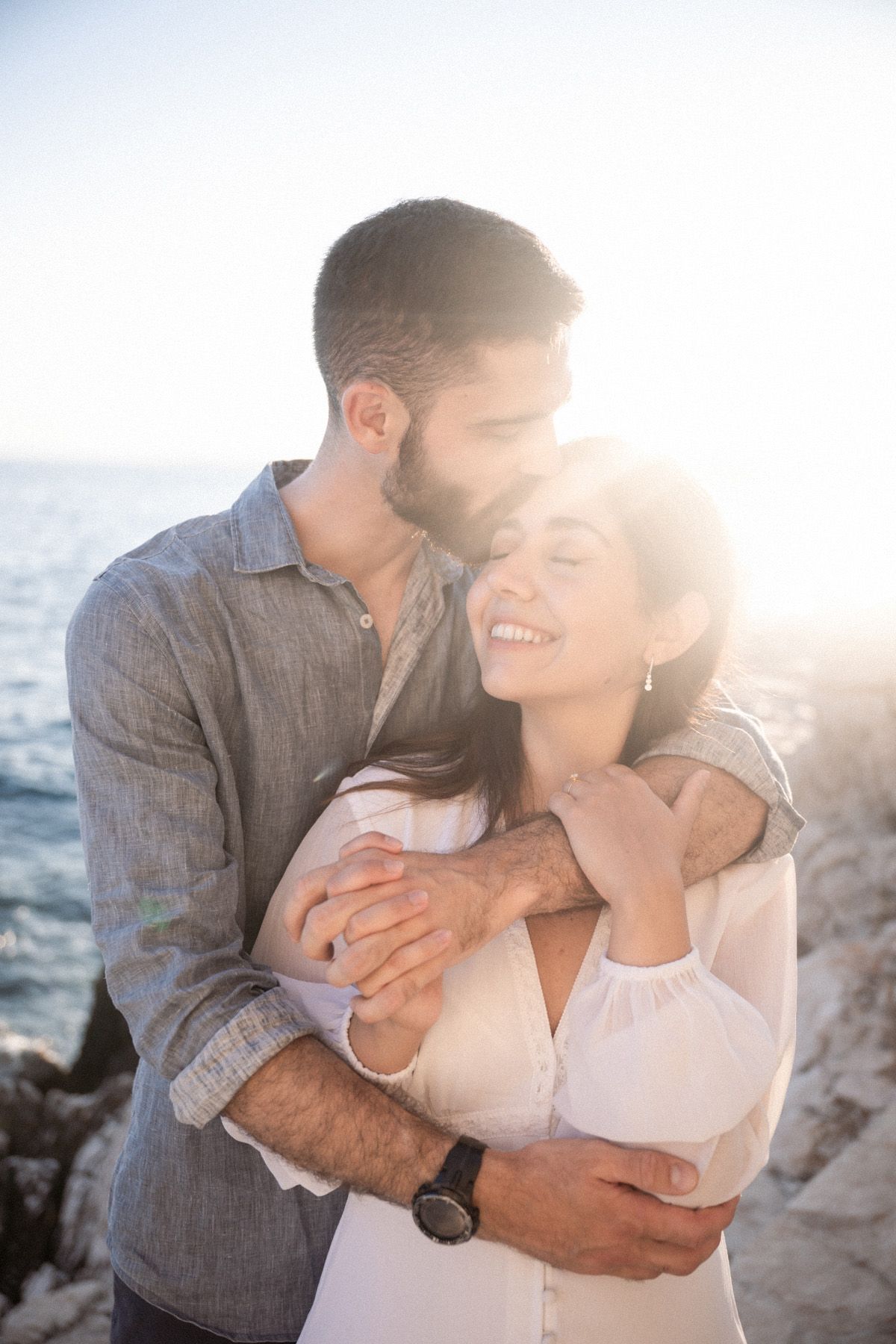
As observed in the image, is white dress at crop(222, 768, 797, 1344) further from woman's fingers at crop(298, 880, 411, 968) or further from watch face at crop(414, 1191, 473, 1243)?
woman's fingers at crop(298, 880, 411, 968)

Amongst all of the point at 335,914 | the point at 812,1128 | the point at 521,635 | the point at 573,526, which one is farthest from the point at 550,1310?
the point at 812,1128

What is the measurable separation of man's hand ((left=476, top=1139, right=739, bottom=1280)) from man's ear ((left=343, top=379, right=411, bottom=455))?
1.69m

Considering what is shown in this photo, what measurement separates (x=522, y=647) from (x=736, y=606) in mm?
615

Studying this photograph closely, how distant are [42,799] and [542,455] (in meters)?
14.2

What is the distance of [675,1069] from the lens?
5.66 ft

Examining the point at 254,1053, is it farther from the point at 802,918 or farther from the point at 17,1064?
the point at 17,1064

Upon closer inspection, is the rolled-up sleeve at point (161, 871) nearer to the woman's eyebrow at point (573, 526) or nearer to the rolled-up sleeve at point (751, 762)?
the woman's eyebrow at point (573, 526)

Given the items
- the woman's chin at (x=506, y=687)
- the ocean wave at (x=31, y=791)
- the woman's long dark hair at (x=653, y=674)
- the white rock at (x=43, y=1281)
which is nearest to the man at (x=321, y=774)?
the woman's long dark hair at (x=653, y=674)

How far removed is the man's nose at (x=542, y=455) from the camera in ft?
7.75

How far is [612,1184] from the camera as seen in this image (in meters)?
1.79

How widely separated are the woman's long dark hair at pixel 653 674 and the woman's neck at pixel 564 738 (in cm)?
3

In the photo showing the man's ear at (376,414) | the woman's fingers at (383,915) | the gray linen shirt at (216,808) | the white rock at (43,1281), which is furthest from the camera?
the white rock at (43,1281)

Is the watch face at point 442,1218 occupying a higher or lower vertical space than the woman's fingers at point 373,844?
lower

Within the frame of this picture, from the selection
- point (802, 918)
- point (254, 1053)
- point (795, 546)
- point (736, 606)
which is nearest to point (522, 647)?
point (736, 606)
